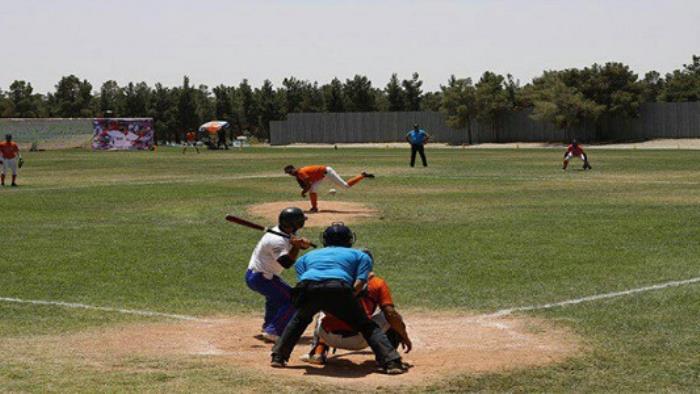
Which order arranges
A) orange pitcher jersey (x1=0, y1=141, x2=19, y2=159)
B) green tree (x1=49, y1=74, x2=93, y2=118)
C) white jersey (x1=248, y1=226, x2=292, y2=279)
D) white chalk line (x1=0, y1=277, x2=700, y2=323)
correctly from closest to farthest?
white jersey (x1=248, y1=226, x2=292, y2=279) < white chalk line (x1=0, y1=277, x2=700, y2=323) < orange pitcher jersey (x1=0, y1=141, x2=19, y2=159) < green tree (x1=49, y1=74, x2=93, y2=118)

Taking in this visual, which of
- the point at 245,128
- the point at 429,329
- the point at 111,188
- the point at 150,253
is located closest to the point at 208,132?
the point at 245,128

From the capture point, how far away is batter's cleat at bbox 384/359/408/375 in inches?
388

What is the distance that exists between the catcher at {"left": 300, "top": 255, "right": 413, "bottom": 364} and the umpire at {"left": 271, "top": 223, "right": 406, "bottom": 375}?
202mm

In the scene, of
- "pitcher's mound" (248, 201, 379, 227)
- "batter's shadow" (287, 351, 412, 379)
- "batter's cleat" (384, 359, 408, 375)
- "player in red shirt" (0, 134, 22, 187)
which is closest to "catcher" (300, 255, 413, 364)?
"batter's shadow" (287, 351, 412, 379)

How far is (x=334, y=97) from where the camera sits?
117562mm

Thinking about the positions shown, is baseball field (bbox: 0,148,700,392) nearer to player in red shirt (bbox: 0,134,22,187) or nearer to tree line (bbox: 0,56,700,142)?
player in red shirt (bbox: 0,134,22,187)

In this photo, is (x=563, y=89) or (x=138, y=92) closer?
(x=563, y=89)

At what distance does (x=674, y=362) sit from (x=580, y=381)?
49.8 inches

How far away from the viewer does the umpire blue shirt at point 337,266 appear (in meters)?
10.3

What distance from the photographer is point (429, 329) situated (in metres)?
12.4

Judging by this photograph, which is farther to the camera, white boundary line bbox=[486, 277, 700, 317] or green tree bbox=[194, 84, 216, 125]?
green tree bbox=[194, 84, 216, 125]

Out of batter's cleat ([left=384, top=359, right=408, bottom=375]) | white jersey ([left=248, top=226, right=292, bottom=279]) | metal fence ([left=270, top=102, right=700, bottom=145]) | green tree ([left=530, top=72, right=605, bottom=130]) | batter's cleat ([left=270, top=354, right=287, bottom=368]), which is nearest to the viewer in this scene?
batter's cleat ([left=384, top=359, right=408, bottom=375])

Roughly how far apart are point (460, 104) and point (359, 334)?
8733 cm

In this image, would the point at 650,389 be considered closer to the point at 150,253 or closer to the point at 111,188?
the point at 150,253
